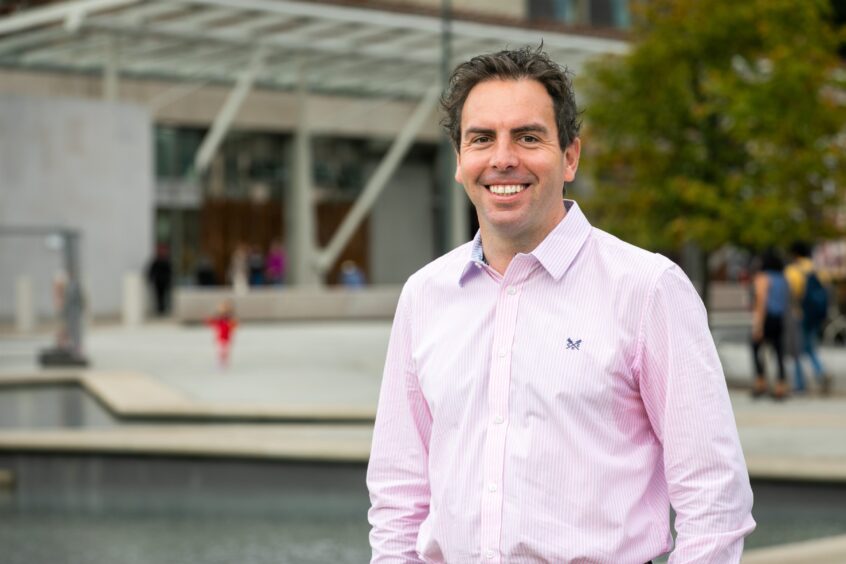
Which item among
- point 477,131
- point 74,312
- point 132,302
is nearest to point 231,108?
point 132,302

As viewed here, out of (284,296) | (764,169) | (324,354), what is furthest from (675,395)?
(284,296)

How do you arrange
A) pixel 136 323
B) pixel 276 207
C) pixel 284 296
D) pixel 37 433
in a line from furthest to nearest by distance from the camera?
pixel 276 207, pixel 284 296, pixel 136 323, pixel 37 433

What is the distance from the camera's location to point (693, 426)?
8.39 feet

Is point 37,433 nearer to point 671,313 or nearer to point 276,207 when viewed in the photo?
point 671,313

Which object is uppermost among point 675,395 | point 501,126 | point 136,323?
point 501,126

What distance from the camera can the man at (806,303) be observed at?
17.4 metres

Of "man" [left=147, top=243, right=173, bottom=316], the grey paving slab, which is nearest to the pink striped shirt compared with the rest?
the grey paving slab

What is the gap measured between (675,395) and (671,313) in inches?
5.6

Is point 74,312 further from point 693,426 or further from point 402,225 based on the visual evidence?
point 402,225

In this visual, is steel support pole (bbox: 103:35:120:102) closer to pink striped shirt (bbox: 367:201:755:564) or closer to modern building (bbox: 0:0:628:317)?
modern building (bbox: 0:0:628:317)

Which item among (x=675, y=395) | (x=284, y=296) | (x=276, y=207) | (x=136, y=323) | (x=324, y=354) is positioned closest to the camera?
(x=675, y=395)

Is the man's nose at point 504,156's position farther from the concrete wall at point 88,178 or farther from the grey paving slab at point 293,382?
the concrete wall at point 88,178

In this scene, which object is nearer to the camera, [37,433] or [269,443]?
[269,443]

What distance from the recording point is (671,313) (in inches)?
102
